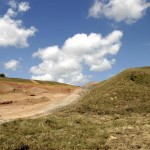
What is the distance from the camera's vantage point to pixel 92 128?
19625 mm

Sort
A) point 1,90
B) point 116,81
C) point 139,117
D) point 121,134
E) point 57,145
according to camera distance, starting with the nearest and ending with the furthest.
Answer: point 57,145 < point 121,134 < point 139,117 < point 116,81 < point 1,90

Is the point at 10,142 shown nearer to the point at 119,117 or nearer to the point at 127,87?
the point at 119,117

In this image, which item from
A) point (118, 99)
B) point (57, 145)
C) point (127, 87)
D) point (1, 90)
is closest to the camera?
point (57, 145)

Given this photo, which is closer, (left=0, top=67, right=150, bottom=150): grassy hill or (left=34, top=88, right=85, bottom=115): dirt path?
(left=0, top=67, right=150, bottom=150): grassy hill

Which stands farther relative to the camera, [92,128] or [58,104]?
[58,104]

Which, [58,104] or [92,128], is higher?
[58,104]

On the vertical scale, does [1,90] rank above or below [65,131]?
above

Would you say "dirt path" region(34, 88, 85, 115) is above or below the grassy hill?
above

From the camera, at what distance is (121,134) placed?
18438mm

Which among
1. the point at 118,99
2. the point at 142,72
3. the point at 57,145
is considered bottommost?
the point at 57,145

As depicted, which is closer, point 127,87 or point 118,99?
point 118,99

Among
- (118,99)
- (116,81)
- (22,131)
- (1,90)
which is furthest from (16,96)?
(22,131)

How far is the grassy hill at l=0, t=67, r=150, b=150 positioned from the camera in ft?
54.4

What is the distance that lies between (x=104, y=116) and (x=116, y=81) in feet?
33.8
